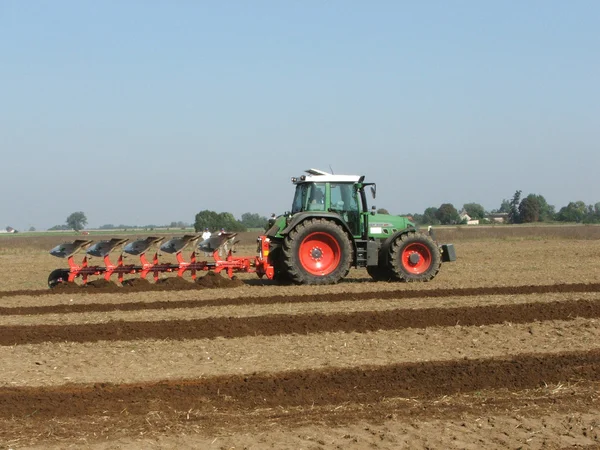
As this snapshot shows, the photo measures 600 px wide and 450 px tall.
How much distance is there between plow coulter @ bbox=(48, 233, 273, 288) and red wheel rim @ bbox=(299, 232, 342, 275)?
71 cm

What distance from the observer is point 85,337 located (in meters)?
9.25

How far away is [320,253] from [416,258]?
1.89 metres

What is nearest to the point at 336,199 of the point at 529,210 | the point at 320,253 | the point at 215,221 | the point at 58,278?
the point at 320,253

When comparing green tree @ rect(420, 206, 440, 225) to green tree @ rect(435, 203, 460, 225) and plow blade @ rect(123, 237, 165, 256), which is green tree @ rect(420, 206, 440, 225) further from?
plow blade @ rect(123, 237, 165, 256)

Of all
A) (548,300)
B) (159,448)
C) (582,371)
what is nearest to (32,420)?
(159,448)

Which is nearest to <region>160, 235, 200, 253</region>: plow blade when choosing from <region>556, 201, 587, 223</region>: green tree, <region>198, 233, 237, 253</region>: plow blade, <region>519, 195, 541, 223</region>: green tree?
<region>198, 233, 237, 253</region>: plow blade

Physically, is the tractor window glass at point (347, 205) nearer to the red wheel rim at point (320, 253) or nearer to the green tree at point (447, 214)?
the red wheel rim at point (320, 253)

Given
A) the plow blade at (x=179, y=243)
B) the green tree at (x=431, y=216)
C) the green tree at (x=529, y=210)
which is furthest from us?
the green tree at (x=529, y=210)

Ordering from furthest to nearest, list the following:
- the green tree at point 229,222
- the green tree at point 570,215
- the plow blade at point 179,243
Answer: the green tree at point 570,215
the green tree at point 229,222
the plow blade at point 179,243

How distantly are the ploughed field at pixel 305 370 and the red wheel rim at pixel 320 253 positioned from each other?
4.70ft

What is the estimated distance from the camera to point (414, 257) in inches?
591

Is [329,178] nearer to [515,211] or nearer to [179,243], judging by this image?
[179,243]

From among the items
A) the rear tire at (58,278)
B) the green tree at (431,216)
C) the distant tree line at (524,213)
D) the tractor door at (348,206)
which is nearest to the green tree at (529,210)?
the distant tree line at (524,213)

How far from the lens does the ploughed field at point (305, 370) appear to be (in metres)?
5.66
